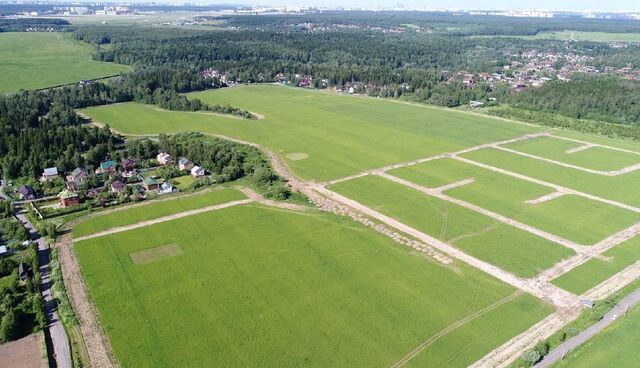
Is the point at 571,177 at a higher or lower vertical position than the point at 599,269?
higher

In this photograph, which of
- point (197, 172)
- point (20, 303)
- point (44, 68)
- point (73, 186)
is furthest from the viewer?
point (44, 68)

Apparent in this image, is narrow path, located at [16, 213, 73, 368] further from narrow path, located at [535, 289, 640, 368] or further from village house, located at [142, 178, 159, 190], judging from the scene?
narrow path, located at [535, 289, 640, 368]

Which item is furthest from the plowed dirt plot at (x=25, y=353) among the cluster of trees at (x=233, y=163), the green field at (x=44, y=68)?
the green field at (x=44, y=68)

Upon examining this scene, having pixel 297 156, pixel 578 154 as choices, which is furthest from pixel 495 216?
pixel 578 154

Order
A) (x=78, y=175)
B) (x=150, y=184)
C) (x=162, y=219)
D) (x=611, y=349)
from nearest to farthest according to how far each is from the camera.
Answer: (x=611, y=349) → (x=162, y=219) → (x=150, y=184) → (x=78, y=175)

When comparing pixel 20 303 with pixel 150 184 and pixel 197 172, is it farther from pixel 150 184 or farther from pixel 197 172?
pixel 197 172

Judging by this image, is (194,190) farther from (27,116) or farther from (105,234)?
(27,116)

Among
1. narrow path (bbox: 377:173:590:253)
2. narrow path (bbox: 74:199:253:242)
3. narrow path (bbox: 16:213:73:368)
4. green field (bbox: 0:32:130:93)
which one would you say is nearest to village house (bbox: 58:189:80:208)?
narrow path (bbox: 16:213:73:368)
